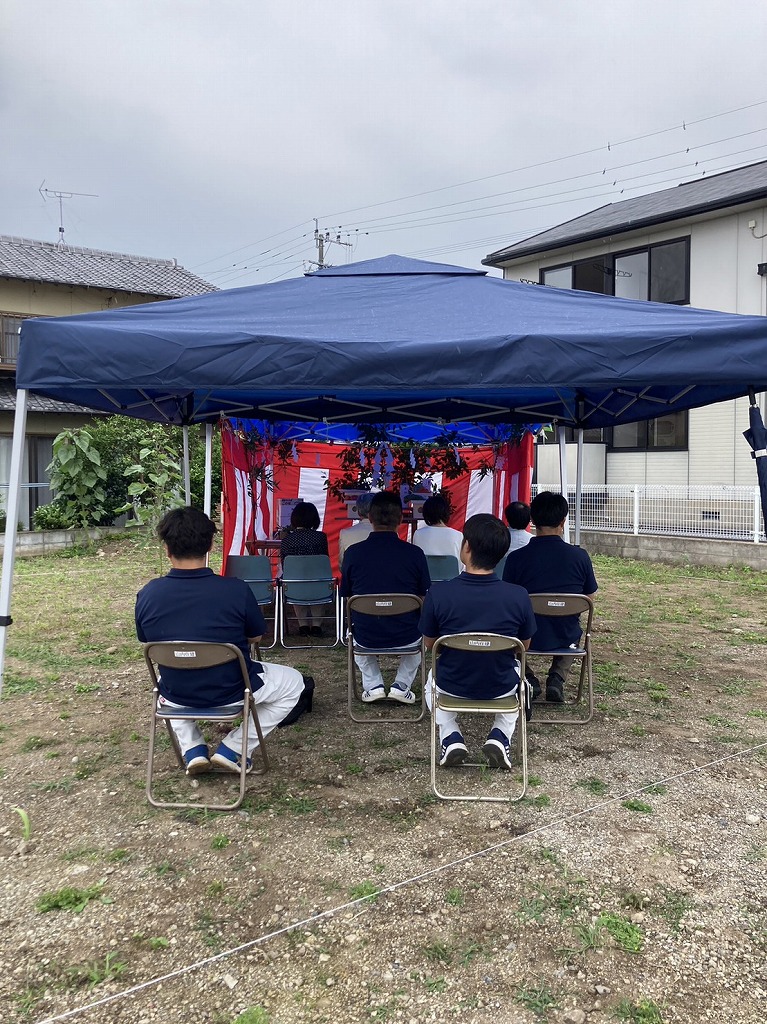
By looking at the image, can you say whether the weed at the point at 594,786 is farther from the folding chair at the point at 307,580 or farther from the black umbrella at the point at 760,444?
Result: the folding chair at the point at 307,580

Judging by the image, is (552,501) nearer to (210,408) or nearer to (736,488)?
(210,408)

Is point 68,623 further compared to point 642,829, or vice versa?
point 68,623

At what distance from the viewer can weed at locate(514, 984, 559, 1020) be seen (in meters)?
1.95

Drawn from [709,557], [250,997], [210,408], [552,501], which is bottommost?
[250,997]

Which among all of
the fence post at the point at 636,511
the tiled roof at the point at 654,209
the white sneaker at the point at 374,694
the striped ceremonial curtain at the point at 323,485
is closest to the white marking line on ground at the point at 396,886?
the white sneaker at the point at 374,694

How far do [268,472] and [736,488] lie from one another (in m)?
6.32

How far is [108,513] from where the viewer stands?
1287cm

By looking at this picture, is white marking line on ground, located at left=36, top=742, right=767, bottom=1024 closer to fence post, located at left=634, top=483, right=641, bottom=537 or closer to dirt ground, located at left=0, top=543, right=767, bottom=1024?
dirt ground, located at left=0, top=543, right=767, bottom=1024

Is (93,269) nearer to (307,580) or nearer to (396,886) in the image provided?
(307,580)

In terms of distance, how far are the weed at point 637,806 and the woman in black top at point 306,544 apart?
3.33 meters

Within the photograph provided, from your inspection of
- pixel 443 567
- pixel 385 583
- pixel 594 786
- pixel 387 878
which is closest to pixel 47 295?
pixel 443 567

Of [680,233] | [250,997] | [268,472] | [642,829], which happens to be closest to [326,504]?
[268,472]

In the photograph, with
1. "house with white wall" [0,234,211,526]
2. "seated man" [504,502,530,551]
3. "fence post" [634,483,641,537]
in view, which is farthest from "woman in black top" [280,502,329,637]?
"house with white wall" [0,234,211,526]

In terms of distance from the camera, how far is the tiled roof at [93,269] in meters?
17.4
